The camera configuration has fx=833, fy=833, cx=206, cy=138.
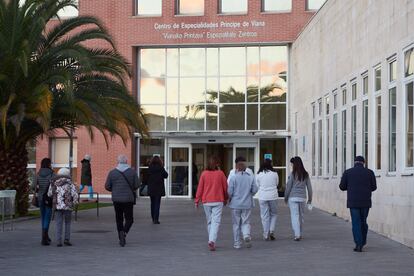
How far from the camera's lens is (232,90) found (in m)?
39.1

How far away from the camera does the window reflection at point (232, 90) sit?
39000 mm

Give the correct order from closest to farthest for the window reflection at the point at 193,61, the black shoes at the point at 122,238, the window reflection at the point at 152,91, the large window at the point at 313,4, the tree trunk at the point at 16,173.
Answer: the black shoes at the point at 122,238 → the tree trunk at the point at 16,173 → the large window at the point at 313,4 → the window reflection at the point at 193,61 → the window reflection at the point at 152,91

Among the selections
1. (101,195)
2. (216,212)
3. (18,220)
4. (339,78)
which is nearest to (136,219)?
(18,220)

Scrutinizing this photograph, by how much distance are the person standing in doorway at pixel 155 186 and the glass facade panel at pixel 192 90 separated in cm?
1675

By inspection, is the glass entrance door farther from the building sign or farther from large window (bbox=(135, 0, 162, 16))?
large window (bbox=(135, 0, 162, 16))

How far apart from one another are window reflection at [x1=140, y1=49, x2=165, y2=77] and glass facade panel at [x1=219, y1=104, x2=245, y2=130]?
350cm

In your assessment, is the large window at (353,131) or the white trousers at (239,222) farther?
the large window at (353,131)

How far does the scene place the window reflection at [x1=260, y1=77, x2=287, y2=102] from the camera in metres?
38.7

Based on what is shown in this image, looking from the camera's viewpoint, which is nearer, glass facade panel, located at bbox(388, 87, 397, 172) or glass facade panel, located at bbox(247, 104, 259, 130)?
glass facade panel, located at bbox(388, 87, 397, 172)

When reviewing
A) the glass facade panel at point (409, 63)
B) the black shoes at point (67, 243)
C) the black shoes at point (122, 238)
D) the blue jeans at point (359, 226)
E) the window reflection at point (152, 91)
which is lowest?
the black shoes at point (67, 243)

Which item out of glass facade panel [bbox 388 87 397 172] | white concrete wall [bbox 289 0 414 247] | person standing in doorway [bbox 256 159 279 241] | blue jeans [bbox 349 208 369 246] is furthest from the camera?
glass facade panel [bbox 388 87 397 172]

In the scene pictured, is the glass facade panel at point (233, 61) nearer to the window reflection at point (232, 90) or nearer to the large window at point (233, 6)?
the window reflection at point (232, 90)

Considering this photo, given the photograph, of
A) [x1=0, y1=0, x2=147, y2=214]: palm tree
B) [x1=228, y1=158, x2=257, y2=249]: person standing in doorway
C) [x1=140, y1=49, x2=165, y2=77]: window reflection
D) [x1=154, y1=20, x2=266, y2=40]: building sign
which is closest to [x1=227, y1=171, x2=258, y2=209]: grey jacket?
[x1=228, y1=158, x2=257, y2=249]: person standing in doorway

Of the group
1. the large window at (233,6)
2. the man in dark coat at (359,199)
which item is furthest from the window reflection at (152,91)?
the man in dark coat at (359,199)
